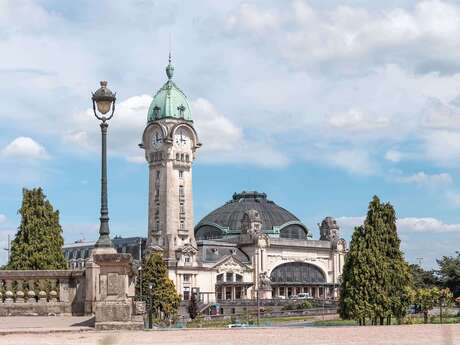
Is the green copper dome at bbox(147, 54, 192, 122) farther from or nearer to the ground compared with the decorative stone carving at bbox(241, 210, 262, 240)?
farther from the ground

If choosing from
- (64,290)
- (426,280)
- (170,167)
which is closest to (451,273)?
(426,280)

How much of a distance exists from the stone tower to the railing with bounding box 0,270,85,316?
118292 millimetres

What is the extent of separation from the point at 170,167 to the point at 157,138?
5.92 meters

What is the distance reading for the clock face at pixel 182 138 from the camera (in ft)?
482

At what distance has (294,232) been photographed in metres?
177

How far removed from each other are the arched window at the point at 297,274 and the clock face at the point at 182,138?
101 ft

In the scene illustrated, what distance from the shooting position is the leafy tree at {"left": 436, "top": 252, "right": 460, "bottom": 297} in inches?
3056

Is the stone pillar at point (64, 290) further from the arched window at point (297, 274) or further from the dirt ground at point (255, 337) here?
the arched window at point (297, 274)

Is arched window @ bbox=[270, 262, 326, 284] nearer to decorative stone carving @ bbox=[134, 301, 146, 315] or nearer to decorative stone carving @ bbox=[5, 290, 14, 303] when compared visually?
decorative stone carving @ bbox=[5, 290, 14, 303]

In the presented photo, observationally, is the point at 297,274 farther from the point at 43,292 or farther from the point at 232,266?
the point at 43,292

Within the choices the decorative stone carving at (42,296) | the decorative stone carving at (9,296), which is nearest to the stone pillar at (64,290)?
the decorative stone carving at (42,296)

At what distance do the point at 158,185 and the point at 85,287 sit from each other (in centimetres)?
12454

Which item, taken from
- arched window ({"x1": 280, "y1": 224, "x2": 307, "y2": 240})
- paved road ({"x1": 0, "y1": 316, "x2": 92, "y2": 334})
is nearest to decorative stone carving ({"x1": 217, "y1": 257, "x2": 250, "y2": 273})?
arched window ({"x1": 280, "y1": 224, "x2": 307, "y2": 240})

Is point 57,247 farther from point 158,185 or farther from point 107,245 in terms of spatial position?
point 158,185
